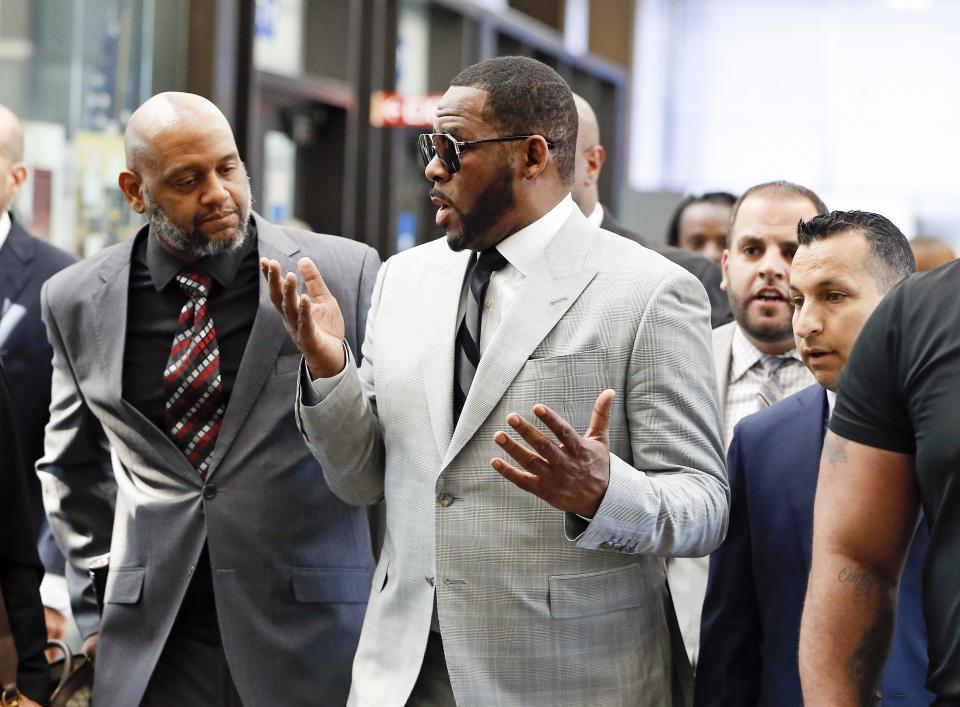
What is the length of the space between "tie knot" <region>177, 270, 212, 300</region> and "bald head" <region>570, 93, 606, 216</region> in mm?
1465

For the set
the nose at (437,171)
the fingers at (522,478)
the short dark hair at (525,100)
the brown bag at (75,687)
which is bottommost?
the brown bag at (75,687)

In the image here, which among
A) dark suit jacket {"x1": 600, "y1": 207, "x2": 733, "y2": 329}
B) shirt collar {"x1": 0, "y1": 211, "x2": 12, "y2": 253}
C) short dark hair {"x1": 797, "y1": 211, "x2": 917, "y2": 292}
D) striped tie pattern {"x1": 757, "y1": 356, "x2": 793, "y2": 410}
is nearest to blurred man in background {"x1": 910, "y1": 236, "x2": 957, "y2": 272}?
dark suit jacket {"x1": 600, "y1": 207, "x2": 733, "y2": 329}

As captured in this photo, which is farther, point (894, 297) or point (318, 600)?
point (318, 600)

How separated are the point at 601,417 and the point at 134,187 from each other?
1.42 metres

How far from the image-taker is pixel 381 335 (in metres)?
2.49

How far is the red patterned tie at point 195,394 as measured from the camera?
2721 mm

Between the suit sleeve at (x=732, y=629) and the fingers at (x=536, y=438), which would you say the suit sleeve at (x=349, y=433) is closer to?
the fingers at (x=536, y=438)

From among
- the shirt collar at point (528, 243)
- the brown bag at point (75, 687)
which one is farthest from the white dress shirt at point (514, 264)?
the brown bag at point (75, 687)

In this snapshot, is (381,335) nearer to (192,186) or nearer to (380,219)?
(192,186)

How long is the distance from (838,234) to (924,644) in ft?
2.38

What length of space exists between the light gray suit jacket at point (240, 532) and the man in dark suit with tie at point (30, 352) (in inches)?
19.8

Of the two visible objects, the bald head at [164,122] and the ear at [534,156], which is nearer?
the ear at [534,156]

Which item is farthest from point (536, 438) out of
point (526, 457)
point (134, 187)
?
point (134, 187)

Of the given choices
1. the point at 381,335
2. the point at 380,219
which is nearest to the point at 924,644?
the point at 381,335
